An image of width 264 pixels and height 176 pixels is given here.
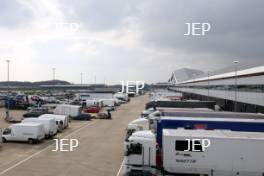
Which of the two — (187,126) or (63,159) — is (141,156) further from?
(63,159)

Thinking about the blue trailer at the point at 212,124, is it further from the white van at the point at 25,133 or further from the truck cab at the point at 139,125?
the white van at the point at 25,133

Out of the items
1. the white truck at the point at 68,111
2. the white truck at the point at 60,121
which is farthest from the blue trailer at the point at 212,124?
the white truck at the point at 68,111

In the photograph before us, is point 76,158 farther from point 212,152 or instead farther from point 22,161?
point 212,152

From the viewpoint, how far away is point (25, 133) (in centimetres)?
3206

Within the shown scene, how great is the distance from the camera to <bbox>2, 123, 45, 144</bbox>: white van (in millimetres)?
31891

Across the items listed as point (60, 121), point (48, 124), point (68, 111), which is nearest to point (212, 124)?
point (48, 124)

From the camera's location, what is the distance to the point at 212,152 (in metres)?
16.5

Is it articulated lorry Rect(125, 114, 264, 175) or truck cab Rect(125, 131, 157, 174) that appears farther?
articulated lorry Rect(125, 114, 264, 175)

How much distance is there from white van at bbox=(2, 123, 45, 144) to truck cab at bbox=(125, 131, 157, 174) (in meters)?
14.9

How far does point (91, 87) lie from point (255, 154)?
553ft

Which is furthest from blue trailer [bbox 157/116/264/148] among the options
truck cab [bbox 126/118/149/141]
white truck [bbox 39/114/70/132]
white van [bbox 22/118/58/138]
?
white truck [bbox 39/114/70/132]

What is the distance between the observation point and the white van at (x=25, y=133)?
31891 mm

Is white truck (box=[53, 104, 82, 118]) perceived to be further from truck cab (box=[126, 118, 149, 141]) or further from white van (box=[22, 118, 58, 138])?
truck cab (box=[126, 118, 149, 141])

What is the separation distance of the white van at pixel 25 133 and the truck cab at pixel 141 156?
14.9 meters
